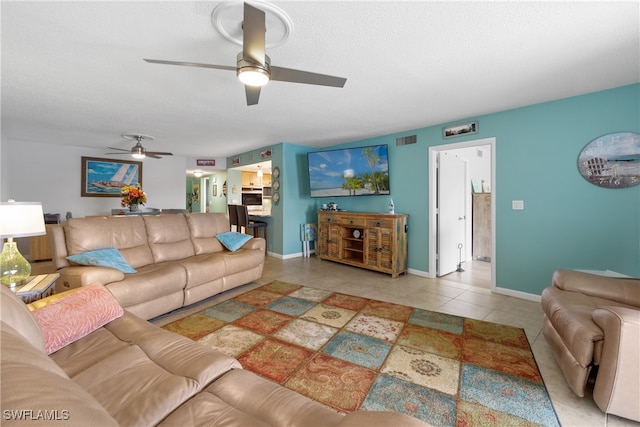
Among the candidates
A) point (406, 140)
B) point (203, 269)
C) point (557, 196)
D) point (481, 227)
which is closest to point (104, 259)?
point (203, 269)

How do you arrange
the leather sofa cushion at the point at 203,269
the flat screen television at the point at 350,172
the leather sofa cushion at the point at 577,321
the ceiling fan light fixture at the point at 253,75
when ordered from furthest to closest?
the flat screen television at the point at 350,172 < the leather sofa cushion at the point at 203,269 < the ceiling fan light fixture at the point at 253,75 < the leather sofa cushion at the point at 577,321

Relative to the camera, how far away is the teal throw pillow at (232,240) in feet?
12.5

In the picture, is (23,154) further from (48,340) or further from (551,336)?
(551,336)

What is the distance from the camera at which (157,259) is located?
3229mm

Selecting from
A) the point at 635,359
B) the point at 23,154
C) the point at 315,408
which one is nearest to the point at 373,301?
the point at 635,359

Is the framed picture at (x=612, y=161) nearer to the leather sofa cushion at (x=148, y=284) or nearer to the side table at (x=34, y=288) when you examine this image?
the leather sofa cushion at (x=148, y=284)

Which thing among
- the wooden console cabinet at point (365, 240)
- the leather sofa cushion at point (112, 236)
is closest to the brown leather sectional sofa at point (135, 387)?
the leather sofa cushion at point (112, 236)

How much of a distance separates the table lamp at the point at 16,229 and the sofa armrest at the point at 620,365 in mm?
3531

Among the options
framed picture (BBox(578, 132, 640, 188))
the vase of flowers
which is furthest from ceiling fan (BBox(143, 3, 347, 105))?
the vase of flowers

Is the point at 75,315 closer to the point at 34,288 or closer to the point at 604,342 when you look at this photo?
the point at 34,288

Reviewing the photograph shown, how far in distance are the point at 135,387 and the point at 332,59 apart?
2.44 meters

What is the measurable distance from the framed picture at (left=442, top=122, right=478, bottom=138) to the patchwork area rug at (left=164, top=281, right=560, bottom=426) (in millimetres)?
2569

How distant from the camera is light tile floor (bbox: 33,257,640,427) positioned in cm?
160

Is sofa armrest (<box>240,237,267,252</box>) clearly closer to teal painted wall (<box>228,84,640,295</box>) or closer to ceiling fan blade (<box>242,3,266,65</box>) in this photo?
ceiling fan blade (<box>242,3,266,65</box>)
